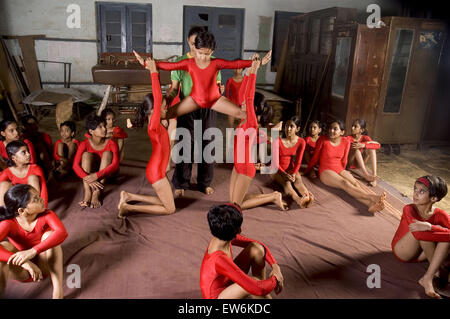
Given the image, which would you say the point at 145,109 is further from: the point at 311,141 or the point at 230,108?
the point at 311,141

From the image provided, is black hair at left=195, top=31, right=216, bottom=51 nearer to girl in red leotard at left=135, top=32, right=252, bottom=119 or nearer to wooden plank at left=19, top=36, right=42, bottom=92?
girl in red leotard at left=135, top=32, right=252, bottom=119

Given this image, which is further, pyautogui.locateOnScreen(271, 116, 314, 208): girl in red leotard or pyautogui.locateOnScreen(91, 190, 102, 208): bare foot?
pyautogui.locateOnScreen(271, 116, 314, 208): girl in red leotard

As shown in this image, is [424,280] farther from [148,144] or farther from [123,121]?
[123,121]

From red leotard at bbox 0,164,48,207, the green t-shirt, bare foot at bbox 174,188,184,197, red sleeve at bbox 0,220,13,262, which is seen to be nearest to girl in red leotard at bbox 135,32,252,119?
the green t-shirt

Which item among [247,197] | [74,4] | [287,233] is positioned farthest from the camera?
[74,4]

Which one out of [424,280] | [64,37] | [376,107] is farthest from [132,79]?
[424,280]

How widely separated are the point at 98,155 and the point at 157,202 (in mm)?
902

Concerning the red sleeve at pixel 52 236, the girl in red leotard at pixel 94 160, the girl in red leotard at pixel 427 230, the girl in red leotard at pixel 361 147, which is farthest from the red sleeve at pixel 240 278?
the girl in red leotard at pixel 361 147

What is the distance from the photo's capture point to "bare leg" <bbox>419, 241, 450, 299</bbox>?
2395 millimetres

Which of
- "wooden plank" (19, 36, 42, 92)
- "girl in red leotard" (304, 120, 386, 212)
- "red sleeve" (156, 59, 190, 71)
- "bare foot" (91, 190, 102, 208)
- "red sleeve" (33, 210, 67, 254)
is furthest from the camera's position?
"wooden plank" (19, 36, 42, 92)

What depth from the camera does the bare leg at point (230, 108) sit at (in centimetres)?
323

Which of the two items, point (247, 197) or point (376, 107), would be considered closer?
point (247, 197)

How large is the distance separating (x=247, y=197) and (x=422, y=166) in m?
3.56

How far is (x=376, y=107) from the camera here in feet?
19.6
